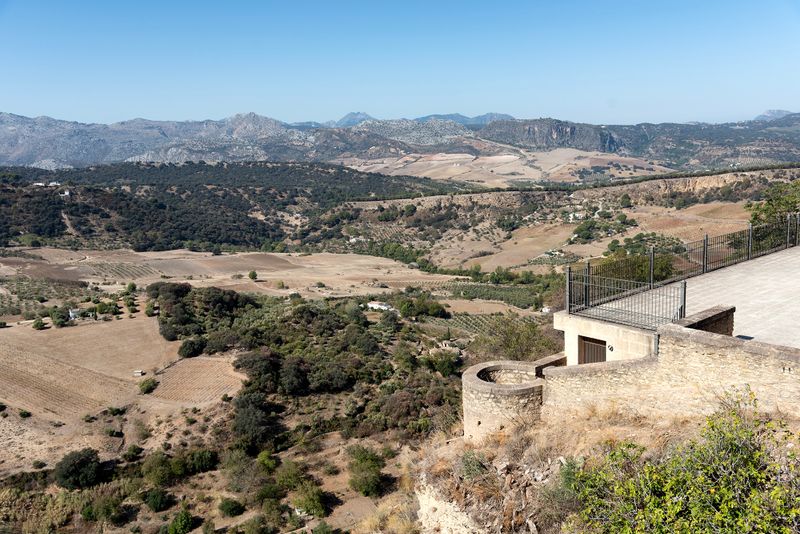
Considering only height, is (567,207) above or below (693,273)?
below

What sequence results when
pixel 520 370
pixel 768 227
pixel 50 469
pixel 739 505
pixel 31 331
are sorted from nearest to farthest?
pixel 739 505 < pixel 520 370 < pixel 768 227 < pixel 50 469 < pixel 31 331

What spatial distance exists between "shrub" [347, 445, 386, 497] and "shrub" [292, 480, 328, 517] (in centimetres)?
130

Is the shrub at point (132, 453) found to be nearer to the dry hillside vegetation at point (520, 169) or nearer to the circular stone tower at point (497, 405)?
the circular stone tower at point (497, 405)

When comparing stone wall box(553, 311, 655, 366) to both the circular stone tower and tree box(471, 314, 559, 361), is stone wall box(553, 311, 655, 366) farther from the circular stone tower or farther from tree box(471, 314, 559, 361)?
tree box(471, 314, 559, 361)

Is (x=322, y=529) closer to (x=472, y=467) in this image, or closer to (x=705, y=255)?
(x=472, y=467)

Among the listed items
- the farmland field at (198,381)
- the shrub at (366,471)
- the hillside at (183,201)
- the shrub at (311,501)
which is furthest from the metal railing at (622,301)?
the hillside at (183,201)

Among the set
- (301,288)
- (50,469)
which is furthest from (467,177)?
(50,469)

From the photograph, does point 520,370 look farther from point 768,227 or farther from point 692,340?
point 768,227

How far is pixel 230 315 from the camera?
42.4 meters

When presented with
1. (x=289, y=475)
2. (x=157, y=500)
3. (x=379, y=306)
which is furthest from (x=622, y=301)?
(x=379, y=306)

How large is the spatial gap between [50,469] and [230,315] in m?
20.3

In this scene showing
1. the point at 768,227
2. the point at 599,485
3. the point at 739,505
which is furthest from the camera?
the point at 768,227

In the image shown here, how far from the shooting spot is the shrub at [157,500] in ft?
67.5

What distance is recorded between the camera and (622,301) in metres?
11.4
